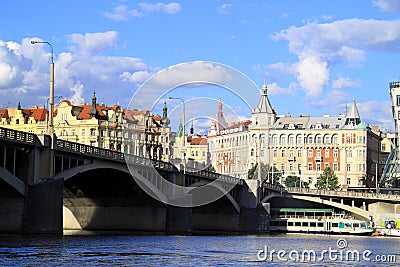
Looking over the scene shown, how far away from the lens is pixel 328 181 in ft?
595

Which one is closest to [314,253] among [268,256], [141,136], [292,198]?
[268,256]

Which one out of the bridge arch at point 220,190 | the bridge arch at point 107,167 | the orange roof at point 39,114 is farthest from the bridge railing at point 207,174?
the orange roof at point 39,114

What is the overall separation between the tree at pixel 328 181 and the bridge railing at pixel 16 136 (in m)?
113

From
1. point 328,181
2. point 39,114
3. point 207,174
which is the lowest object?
point 207,174

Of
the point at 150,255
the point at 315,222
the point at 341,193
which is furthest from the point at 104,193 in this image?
the point at 341,193

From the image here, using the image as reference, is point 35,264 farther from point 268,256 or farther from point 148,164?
point 148,164

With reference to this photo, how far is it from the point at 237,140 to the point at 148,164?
3964 cm

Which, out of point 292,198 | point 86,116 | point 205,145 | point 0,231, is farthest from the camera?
point 86,116

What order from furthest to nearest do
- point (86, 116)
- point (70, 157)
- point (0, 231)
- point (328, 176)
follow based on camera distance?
point (328, 176), point (86, 116), point (70, 157), point (0, 231)

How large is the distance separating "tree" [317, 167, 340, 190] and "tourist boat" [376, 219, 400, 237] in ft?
125

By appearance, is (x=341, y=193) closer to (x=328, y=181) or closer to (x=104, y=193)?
(x=328, y=181)

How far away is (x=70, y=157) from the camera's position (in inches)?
3098

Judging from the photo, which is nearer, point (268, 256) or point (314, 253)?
point (268, 256)

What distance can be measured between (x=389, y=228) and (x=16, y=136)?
71.5 meters
